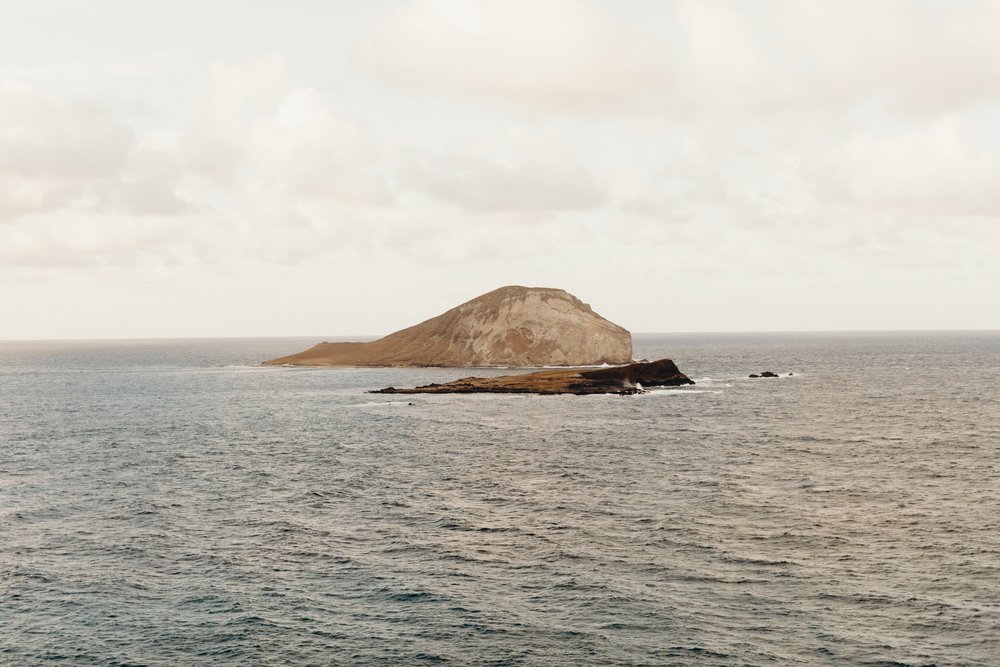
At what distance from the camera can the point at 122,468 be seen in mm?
67688

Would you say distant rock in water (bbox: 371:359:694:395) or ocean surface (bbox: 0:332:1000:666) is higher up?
distant rock in water (bbox: 371:359:694:395)

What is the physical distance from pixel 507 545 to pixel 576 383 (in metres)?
95.8

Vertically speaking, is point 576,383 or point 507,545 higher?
point 576,383

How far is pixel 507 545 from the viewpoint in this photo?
42.3m

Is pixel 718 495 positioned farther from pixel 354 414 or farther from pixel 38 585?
pixel 354 414

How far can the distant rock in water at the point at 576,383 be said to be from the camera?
134 metres

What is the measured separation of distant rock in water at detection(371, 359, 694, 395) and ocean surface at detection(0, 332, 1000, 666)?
141 feet

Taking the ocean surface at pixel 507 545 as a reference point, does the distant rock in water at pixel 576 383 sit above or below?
above

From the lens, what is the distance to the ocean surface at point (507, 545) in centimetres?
3006

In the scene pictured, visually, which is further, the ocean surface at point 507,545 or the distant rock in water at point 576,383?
the distant rock in water at point 576,383

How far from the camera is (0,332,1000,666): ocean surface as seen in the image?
30.1m

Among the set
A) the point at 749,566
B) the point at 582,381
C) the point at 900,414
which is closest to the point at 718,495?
the point at 749,566

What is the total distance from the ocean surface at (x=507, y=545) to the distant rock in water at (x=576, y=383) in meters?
43.0

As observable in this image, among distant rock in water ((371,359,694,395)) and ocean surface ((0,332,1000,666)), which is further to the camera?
distant rock in water ((371,359,694,395))
